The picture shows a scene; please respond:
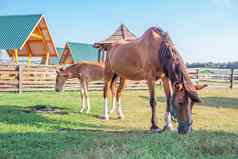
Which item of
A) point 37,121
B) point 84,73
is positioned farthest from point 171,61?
point 84,73

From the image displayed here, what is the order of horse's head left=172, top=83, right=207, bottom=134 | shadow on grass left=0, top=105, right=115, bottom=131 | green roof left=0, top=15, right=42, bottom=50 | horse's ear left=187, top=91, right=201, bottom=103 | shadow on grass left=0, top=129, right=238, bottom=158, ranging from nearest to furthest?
1. shadow on grass left=0, top=129, right=238, bottom=158
2. horse's ear left=187, top=91, right=201, bottom=103
3. horse's head left=172, top=83, right=207, bottom=134
4. shadow on grass left=0, top=105, right=115, bottom=131
5. green roof left=0, top=15, right=42, bottom=50

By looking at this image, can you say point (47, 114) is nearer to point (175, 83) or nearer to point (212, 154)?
point (175, 83)

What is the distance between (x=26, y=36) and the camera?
18.2 metres

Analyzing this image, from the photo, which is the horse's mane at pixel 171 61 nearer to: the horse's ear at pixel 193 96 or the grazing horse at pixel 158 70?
the grazing horse at pixel 158 70

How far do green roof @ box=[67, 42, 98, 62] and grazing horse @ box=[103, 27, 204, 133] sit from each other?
69.2 ft

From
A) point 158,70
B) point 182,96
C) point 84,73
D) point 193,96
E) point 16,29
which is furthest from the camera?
point 16,29

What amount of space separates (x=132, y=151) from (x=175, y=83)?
5.43 ft

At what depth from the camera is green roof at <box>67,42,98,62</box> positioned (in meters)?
28.9

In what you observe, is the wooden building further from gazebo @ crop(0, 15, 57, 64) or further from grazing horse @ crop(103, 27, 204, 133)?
grazing horse @ crop(103, 27, 204, 133)

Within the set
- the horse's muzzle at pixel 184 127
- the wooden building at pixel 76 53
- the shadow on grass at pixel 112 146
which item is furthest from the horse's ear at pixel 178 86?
the wooden building at pixel 76 53

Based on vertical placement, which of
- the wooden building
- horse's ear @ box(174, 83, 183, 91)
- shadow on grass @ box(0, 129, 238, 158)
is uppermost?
the wooden building

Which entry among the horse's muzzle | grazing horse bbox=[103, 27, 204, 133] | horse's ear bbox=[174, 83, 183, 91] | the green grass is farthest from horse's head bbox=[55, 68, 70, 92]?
the horse's muzzle

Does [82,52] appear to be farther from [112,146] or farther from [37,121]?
[112,146]

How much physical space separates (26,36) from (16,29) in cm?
160
